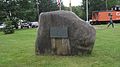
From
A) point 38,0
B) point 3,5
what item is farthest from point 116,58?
point 38,0

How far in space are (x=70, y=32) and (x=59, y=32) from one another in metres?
0.40

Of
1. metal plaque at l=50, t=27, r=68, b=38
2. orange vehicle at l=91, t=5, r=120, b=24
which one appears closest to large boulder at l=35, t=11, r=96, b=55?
metal plaque at l=50, t=27, r=68, b=38

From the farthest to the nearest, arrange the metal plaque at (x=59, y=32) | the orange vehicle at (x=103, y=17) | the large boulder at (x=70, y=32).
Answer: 1. the orange vehicle at (x=103, y=17)
2. the metal plaque at (x=59, y=32)
3. the large boulder at (x=70, y=32)

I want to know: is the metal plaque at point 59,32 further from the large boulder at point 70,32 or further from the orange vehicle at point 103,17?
the orange vehicle at point 103,17

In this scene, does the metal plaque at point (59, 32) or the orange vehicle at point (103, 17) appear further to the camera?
the orange vehicle at point (103, 17)

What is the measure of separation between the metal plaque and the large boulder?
108 mm

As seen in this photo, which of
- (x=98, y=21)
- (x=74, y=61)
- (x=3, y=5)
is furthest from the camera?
(x=98, y=21)

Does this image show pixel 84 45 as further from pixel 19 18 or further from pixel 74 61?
pixel 19 18

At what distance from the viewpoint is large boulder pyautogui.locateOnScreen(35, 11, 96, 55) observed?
11703mm

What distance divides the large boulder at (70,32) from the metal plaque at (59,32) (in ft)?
0.35

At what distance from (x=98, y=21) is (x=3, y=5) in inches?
667

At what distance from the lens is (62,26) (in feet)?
39.2

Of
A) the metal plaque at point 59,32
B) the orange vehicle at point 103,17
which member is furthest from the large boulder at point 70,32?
the orange vehicle at point 103,17

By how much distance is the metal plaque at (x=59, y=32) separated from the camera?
11814mm
